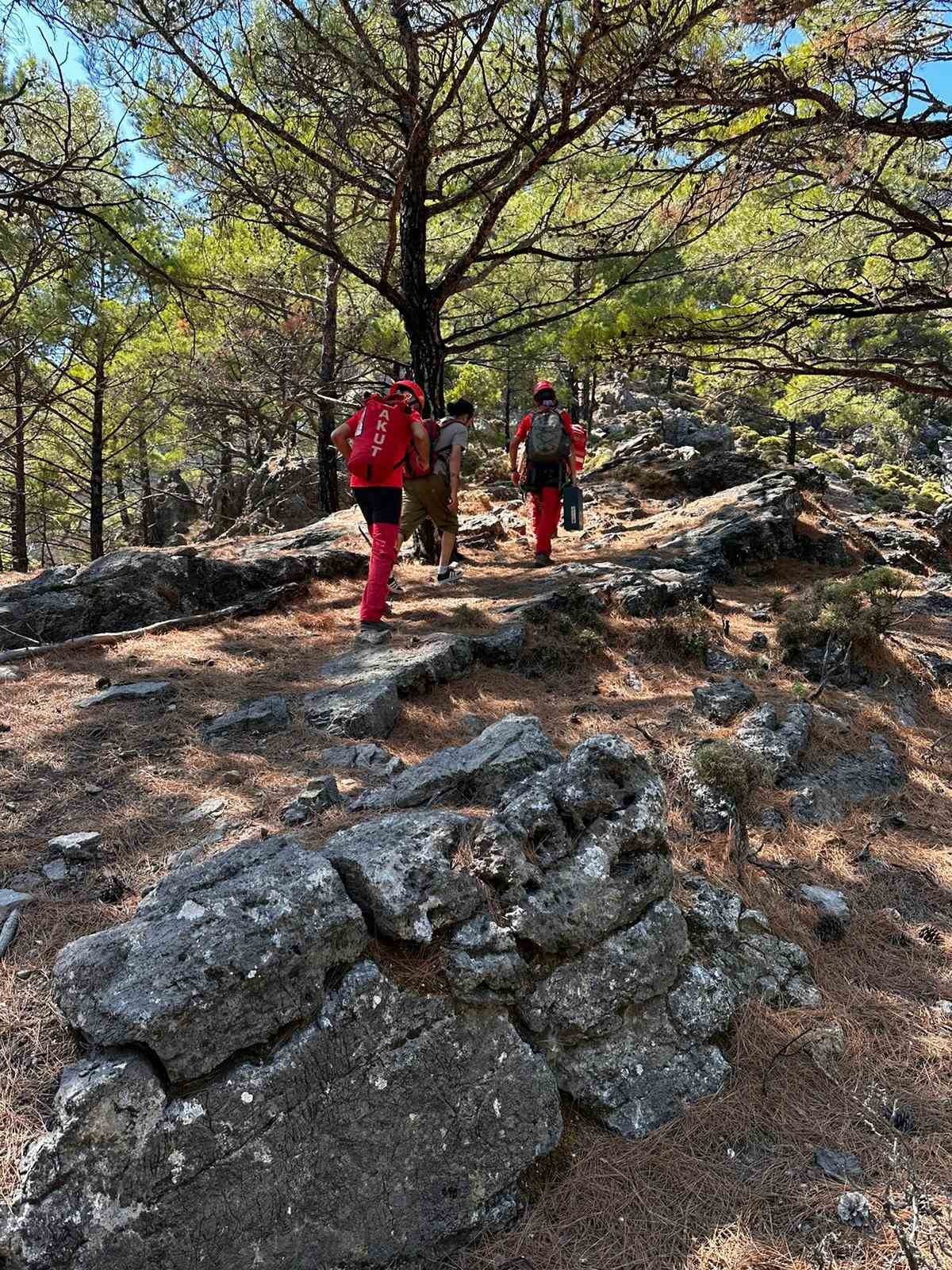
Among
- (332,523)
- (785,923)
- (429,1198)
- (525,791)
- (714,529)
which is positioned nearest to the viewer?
(429,1198)

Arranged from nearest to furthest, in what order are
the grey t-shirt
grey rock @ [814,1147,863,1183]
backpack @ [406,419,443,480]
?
grey rock @ [814,1147,863,1183]
backpack @ [406,419,443,480]
the grey t-shirt

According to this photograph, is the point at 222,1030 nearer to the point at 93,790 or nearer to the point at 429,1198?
the point at 429,1198

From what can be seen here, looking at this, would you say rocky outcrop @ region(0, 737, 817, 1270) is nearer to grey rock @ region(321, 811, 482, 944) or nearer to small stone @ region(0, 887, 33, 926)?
grey rock @ region(321, 811, 482, 944)

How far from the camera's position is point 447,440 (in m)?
6.62

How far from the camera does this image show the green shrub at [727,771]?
3.62 m

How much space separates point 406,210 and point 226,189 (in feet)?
5.72

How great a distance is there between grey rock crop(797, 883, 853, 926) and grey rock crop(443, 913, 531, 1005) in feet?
5.31

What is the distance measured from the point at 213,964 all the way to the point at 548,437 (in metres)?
6.65

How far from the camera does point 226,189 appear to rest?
656cm

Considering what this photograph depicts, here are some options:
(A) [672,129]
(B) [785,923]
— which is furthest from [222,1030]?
(A) [672,129]

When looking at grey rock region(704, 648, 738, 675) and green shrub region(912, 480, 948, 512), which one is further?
green shrub region(912, 480, 948, 512)

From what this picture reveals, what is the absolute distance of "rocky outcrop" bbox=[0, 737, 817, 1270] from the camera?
1.73m

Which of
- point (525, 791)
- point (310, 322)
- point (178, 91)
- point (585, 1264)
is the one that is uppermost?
point (178, 91)

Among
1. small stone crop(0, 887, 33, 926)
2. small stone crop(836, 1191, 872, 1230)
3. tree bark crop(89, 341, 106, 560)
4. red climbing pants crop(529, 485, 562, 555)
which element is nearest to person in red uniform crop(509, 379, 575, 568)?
red climbing pants crop(529, 485, 562, 555)
